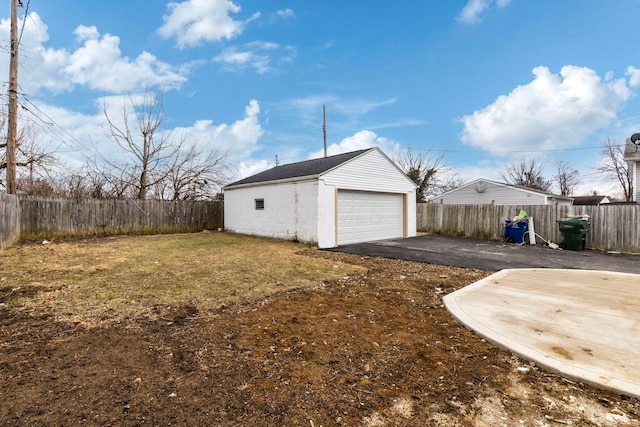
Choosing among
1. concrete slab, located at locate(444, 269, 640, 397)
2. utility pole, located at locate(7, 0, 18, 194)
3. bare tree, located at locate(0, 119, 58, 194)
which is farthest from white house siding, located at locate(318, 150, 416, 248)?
bare tree, located at locate(0, 119, 58, 194)

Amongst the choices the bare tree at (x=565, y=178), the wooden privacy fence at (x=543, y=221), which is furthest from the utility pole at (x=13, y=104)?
the bare tree at (x=565, y=178)

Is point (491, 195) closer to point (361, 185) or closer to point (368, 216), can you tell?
point (368, 216)

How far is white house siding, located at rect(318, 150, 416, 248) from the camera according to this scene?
9977mm

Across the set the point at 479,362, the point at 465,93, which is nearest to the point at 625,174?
the point at 465,93

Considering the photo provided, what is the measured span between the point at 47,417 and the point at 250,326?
5.68 feet

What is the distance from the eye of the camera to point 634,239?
30.1ft

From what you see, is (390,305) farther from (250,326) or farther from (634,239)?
(634,239)

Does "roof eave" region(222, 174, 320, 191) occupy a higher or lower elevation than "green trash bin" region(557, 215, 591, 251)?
higher

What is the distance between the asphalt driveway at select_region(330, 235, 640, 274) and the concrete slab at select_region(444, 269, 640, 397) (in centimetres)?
137

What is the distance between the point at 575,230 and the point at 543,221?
1.55m

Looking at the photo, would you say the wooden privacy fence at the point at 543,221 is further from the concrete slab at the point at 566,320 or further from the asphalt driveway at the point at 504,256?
the concrete slab at the point at 566,320

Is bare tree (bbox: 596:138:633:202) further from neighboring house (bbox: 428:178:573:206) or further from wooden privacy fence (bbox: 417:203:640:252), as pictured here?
wooden privacy fence (bbox: 417:203:640:252)

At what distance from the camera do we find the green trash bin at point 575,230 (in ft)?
31.2

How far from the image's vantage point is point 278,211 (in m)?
11.4
